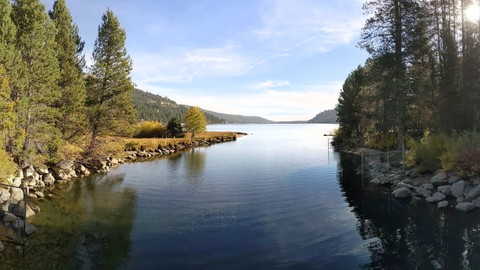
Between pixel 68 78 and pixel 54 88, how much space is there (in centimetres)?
346

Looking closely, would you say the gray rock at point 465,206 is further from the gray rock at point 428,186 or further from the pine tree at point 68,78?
the pine tree at point 68,78

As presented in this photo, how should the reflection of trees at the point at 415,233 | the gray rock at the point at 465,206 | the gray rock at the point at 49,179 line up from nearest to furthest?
1. the reflection of trees at the point at 415,233
2. the gray rock at the point at 465,206
3. the gray rock at the point at 49,179

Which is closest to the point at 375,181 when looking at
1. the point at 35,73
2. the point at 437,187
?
the point at 437,187

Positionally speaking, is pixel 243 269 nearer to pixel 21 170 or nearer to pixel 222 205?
pixel 222 205

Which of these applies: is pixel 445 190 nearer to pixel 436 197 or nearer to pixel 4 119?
pixel 436 197

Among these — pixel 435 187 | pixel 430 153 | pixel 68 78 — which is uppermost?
pixel 68 78

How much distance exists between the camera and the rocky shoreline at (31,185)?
53.1ft

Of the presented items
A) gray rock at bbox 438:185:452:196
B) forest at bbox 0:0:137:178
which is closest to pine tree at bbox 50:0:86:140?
forest at bbox 0:0:137:178

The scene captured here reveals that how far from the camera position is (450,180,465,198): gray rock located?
69.2ft

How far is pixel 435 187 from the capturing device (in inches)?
933

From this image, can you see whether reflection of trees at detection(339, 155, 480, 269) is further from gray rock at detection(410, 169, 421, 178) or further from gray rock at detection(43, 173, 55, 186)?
gray rock at detection(43, 173, 55, 186)

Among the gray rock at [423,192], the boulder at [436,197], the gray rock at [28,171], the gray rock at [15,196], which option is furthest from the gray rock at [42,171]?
the boulder at [436,197]

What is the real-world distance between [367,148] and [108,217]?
150 feet

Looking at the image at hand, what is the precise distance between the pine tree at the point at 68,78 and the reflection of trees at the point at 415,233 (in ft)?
90.7
